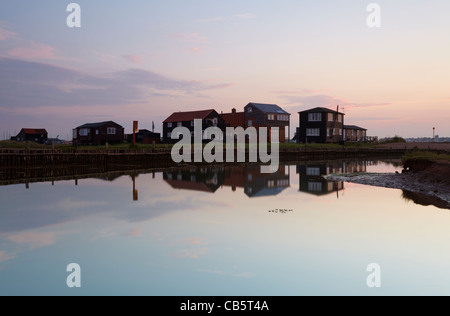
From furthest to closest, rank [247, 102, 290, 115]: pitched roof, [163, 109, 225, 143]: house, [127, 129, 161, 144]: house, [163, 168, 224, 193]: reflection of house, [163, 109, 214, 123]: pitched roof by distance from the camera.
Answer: [247, 102, 290, 115]: pitched roof < [127, 129, 161, 144]: house < [163, 109, 214, 123]: pitched roof < [163, 109, 225, 143]: house < [163, 168, 224, 193]: reflection of house

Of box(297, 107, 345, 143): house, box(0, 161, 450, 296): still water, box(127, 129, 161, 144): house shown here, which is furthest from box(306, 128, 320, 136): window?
box(0, 161, 450, 296): still water

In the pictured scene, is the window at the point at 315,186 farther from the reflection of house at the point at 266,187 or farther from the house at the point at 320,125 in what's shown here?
the house at the point at 320,125

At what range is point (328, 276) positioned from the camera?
33.2 ft

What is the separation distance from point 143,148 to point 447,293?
51.0 meters

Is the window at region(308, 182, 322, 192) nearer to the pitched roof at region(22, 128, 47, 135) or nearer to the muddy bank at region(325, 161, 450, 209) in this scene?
the muddy bank at region(325, 161, 450, 209)

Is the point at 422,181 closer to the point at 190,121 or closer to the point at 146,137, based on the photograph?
the point at 190,121

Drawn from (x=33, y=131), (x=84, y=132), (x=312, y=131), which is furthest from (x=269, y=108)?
(x=33, y=131)

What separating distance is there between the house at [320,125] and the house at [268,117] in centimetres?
413

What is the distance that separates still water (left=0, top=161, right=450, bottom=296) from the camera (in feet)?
31.4

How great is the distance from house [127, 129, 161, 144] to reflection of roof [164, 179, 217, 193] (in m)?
46.6

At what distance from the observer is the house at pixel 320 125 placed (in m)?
77.6

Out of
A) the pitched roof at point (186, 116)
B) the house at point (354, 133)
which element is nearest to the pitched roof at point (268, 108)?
the pitched roof at point (186, 116)

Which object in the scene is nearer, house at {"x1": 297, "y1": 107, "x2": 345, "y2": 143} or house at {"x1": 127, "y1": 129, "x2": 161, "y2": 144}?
house at {"x1": 297, "y1": 107, "x2": 345, "y2": 143}
